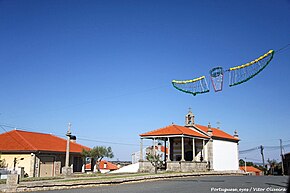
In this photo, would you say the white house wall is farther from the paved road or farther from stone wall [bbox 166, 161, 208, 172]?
the paved road

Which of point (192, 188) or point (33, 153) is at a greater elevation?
point (33, 153)

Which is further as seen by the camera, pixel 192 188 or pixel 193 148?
pixel 193 148

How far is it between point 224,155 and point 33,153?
78.4ft

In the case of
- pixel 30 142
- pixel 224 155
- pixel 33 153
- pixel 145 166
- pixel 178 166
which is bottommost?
pixel 145 166

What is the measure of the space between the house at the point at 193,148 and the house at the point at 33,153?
30.6ft

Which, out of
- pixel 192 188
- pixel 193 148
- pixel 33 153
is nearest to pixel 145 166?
pixel 193 148

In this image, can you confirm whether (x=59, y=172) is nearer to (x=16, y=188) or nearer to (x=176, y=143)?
(x=176, y=143)

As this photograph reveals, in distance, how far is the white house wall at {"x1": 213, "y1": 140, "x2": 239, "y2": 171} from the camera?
37594 millimetres

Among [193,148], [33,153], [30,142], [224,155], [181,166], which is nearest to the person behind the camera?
A: [33,153]

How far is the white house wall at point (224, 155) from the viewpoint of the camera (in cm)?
3759

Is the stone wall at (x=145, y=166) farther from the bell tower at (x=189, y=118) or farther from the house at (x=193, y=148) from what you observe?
the bell tower at (x=189, y=118)

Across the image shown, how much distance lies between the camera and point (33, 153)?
29.6 metres

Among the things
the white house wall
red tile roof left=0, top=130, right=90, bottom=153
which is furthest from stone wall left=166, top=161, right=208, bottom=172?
red tile roof left=0, top=130, right=90, bottom=153

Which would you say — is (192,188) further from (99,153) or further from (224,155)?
(224,155)
